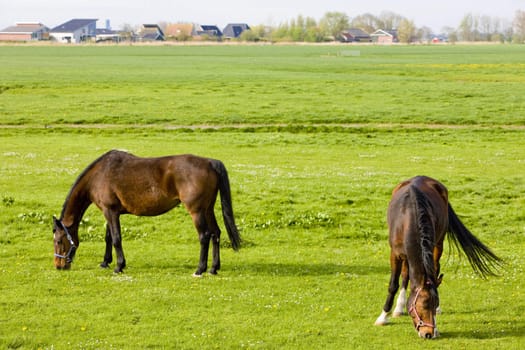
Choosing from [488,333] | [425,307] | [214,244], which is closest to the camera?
[425,307]

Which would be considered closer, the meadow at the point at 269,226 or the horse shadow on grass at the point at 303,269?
the meadow at the point at 269,226

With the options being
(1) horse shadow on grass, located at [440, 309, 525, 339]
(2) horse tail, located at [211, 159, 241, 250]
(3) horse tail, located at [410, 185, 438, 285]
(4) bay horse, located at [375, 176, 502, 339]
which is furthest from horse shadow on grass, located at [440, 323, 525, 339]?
(2) horse tail, located at [211, 159, 241, 250]

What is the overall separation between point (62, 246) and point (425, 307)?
735 centimetres

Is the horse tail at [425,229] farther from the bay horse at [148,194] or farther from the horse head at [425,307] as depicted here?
the bay horse at [148,194]

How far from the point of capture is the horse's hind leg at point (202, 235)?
1300cm

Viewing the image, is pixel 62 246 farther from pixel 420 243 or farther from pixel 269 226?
pixel 420 243

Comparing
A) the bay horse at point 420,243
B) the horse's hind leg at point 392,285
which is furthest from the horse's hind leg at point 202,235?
the horse's hind leg at point 392,285

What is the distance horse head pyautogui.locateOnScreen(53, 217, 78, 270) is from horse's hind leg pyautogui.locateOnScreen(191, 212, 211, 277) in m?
2.41

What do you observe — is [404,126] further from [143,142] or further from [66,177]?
[66,177]

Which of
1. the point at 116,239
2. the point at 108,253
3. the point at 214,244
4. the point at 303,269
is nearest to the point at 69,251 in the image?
the point at 108,253

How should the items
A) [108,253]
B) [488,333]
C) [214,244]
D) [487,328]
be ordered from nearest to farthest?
1. [488,333]
2. [487,328]
3. [214,244]
4. [108,253]

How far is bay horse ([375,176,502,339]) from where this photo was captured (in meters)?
9.14

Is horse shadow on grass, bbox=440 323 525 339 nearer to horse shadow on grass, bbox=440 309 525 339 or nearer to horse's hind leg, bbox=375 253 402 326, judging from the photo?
horse shadow on grass, bbox=440 309 525 339

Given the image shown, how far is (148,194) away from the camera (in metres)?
13.4
